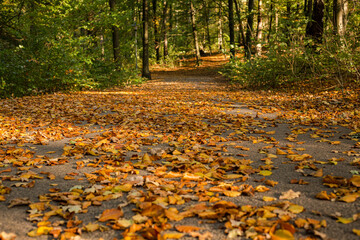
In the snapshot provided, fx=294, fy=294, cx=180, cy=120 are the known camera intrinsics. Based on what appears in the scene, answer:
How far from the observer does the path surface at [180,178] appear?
1.98 m

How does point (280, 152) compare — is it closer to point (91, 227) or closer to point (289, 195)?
point (289, 195)

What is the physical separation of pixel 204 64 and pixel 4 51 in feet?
76.0

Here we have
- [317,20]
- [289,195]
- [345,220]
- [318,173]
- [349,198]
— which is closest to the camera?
[345,220]

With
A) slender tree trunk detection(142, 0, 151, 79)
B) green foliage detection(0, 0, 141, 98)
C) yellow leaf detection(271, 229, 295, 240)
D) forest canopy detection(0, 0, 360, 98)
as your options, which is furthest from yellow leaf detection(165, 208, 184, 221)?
slender tree trunk detection(142, 0, 151, 79)

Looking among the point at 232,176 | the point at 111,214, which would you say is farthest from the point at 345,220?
the point at 111,214

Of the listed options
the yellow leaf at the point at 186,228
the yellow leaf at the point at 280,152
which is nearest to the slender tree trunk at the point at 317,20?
the yellow leaf at the point at 280,152

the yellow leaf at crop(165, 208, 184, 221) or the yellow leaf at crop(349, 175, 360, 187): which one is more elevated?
the yellow leaf at crop(349, 175, 360, 187)

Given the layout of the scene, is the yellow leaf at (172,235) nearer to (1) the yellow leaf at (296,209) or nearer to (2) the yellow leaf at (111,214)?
(2) the yellow leaf at (111,214)

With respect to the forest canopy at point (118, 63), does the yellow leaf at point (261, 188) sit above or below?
below

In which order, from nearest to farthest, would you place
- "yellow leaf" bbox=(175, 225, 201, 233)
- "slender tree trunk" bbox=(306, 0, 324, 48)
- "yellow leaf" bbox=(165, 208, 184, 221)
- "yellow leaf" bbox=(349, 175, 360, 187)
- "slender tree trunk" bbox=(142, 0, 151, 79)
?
"yellow leaf" bbox=(175, 225, 201, 233), "yellow leaf" bbox=(165, 208, 184, 221), "yellow leaf" bbox=(349, 175, 360, 187), "slender tree trunk" bbox=(306, 0, 324, 48), "slender tree trunk" bbox=(142, 0, 151, 79)

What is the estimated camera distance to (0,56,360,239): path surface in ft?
6.49

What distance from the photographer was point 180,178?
9.70 ft

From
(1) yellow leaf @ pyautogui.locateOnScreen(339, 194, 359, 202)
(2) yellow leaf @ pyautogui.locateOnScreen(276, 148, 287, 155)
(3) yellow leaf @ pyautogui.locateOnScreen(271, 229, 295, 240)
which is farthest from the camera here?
(2) yellow leaf @ pyautogui.locateOnScreen(276, 148, 287, 155)

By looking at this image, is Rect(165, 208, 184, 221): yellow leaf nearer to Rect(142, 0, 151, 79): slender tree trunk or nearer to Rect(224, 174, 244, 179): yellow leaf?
Rect(224, 174, 244, 179): yellow leaf
